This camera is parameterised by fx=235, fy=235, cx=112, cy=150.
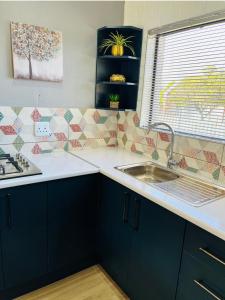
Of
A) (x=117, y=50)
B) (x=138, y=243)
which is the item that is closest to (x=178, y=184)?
(x=138, y=243)

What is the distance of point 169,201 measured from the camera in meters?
1.23

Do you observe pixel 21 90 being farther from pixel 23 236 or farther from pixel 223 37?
pixel 223 37

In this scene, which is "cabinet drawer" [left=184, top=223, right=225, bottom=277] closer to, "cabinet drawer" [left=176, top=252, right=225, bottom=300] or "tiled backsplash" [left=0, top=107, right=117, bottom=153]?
"cabinet drawer" [left=176, top=252, right=225, bottom=300]

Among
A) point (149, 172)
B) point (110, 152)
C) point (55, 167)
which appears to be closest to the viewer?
point (55, 167)

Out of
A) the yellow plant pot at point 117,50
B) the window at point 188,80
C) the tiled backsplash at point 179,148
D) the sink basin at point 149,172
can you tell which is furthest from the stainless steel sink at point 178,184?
the yellow plant pot at point 117,50

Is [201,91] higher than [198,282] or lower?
higher

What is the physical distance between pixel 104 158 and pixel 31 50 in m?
1.01

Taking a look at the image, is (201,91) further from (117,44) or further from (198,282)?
(198,282)

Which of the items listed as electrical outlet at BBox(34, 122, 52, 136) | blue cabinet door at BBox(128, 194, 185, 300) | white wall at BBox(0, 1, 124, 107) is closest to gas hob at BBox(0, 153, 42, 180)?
electrical outlet at BBox(34, 122, 52, 136)

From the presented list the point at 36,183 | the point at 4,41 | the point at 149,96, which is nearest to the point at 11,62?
the point at 4,41

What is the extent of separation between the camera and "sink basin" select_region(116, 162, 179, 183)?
1798 mm

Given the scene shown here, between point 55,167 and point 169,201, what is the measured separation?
829 mm

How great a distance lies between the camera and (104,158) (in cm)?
196

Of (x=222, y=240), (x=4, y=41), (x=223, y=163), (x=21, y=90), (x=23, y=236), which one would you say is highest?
(x=4, y=41)
